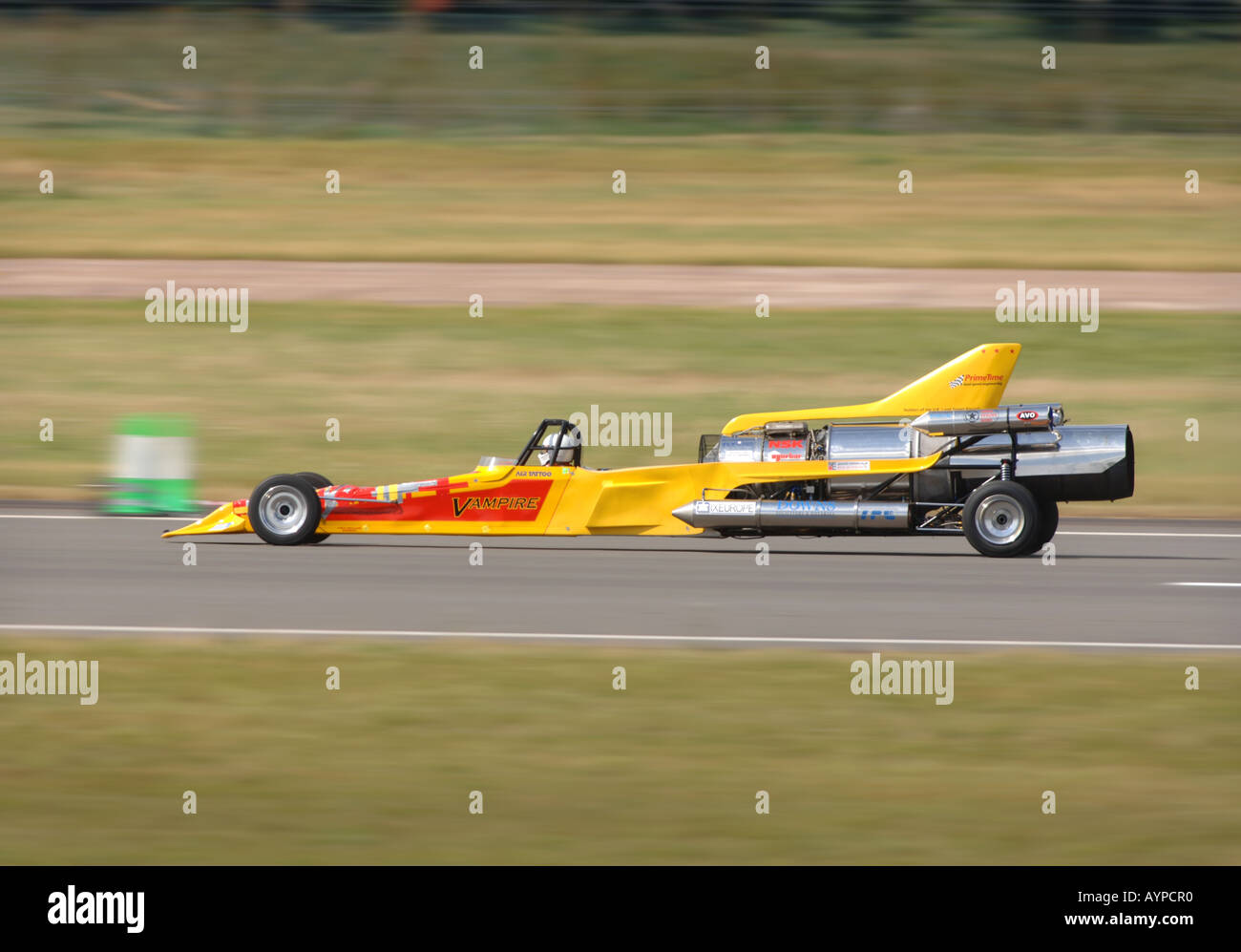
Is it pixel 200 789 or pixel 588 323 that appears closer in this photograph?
pixel 200 789

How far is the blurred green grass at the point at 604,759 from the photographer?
704 cm

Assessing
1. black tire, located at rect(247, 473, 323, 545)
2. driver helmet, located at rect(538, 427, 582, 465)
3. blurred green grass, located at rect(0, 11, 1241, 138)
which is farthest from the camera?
blurred green grass, located at rect(0, 11, 1241, 138)

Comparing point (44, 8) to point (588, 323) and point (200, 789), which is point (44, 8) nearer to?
point (588, 323)

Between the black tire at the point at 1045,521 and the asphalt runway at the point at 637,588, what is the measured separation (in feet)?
0.82

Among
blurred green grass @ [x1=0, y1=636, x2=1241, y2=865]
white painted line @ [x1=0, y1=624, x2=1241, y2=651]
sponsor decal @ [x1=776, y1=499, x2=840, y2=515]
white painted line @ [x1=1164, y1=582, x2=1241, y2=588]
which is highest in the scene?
sponsor decal @ [x1=776, y1=499, x2=840, y2=515]

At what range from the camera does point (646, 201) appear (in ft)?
107

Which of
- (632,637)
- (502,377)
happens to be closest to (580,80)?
(502,377)

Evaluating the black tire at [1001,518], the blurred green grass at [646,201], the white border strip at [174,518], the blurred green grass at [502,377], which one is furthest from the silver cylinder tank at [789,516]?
the blurred green grass at [646,201]

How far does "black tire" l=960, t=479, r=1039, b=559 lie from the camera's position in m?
13.9

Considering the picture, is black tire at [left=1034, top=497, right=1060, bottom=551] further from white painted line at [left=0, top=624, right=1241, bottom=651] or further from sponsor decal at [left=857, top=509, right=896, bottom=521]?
white painted line at [left=0, top=624, right=1241, bottom=651]

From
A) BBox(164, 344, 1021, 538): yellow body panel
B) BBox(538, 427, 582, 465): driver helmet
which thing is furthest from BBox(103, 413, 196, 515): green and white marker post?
BBox(538, 427, 582, 465): driver helmet

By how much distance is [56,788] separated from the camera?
7.67 metres

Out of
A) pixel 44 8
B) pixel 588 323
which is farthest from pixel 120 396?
pixel 44 8

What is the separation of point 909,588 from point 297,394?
11725 millimetres
